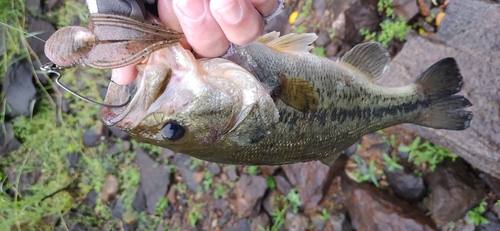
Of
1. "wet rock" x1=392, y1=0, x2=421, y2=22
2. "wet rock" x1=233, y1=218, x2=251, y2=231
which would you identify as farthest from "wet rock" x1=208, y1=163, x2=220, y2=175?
"wet rock" x1=392, y1=0, x2=421, y2=22

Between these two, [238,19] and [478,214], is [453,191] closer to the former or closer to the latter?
[478,214]

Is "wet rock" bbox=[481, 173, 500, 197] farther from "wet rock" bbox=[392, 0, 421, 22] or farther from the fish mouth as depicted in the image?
the fish mouth

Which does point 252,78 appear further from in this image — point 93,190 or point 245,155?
point 93,190

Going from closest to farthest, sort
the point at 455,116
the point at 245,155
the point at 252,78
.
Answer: the point at 252,78 → the point at 245,155 → the point at 455,116

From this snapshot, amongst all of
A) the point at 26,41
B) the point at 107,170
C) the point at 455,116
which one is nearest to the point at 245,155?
the point at 455,116

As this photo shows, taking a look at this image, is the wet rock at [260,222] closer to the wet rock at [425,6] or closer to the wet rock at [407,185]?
the wet rock at [407,185]

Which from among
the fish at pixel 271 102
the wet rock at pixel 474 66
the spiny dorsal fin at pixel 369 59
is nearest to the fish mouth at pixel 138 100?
the fish at pixel 271 102
